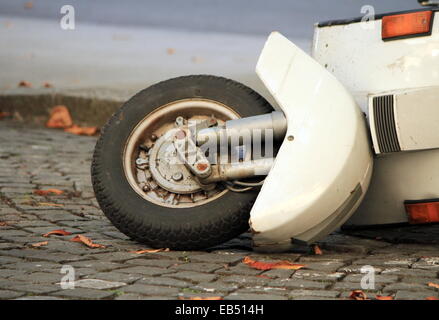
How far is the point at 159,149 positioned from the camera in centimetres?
432

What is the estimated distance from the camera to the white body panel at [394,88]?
3.99 meters

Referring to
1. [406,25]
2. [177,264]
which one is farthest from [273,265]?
[406,25]

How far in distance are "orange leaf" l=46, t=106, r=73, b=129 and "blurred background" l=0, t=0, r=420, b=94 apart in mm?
565

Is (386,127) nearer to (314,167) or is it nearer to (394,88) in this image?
(394,88)

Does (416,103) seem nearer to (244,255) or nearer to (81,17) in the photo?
(244,255)

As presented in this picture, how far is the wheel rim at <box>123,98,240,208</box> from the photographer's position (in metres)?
4.23

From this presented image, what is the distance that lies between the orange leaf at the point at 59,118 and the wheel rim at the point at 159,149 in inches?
162

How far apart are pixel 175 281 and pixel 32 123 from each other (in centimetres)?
501

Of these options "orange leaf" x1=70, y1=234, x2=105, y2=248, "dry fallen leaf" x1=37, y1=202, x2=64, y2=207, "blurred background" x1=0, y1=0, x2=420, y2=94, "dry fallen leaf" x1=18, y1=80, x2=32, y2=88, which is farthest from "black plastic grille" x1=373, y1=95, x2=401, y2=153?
"dry fallen leaf" x1=18, y1=80, x2=32, y2=88

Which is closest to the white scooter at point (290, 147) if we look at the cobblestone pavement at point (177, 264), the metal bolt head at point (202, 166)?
the metal bolt head at point (202, 166)

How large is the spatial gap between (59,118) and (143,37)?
3.78m

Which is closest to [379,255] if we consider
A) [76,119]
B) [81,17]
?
[76,119]

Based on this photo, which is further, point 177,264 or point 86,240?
point 86,240

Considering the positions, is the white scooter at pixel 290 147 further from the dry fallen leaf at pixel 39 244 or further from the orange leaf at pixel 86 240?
the dry fallen leaf at pixel 39 244
